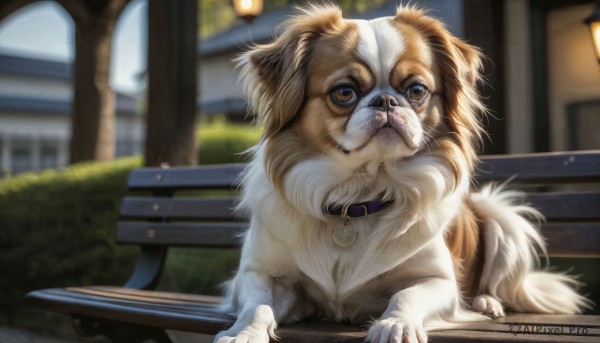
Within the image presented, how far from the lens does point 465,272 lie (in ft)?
9.33

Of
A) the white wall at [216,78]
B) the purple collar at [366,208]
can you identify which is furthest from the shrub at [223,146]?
the white wall at [216,78]

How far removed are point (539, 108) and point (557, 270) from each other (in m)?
1.92

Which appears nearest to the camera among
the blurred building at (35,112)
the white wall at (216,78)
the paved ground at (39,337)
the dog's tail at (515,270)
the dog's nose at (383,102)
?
the dog's nose at (383,102)

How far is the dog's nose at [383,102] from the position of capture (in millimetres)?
2367

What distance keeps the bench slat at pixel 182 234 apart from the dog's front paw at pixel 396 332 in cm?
156

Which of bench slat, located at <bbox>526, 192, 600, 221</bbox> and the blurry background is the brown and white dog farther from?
the blurry background

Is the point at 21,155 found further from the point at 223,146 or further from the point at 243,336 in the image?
the point at 243,336

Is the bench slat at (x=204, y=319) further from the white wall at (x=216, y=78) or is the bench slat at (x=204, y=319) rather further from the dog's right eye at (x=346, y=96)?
the white wall at (x=216, y=78)

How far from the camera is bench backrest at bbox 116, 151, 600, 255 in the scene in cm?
306

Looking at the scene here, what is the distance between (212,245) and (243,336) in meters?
1.65

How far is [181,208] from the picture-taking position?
12.8 feet

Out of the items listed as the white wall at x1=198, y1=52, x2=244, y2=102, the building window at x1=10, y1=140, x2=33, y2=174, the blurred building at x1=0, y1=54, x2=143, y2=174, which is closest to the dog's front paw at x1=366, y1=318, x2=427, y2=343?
the white wall at x1=198, y1=52, x2=244, y2=102

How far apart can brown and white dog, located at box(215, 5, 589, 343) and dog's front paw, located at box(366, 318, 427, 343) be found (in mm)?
185

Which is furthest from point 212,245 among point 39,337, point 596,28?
point 596,28
